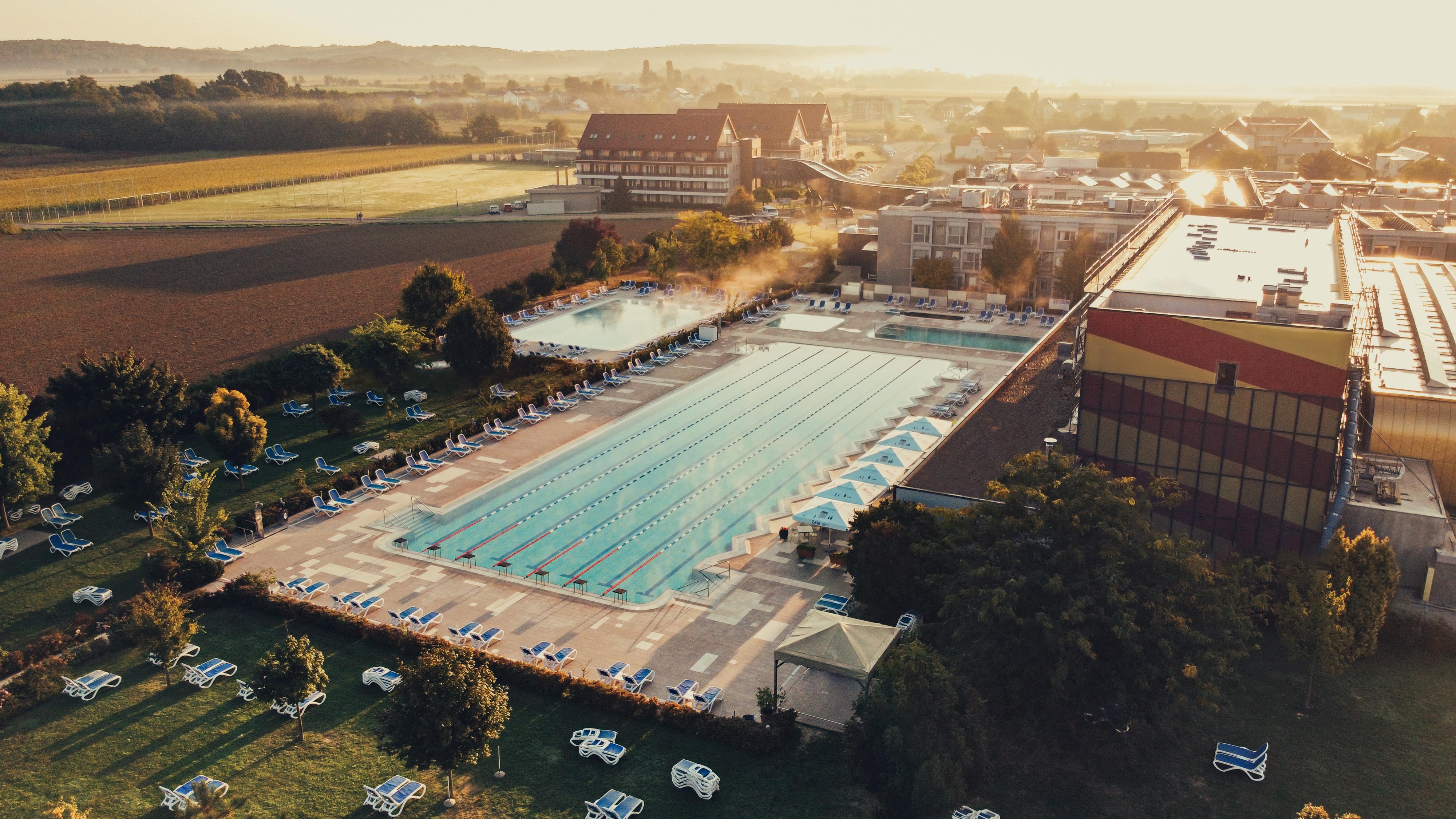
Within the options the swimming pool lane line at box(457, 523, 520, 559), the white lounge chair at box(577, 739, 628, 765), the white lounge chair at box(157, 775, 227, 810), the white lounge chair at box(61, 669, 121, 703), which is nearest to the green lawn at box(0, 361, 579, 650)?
the white lounge chair at box(61, 669, 121, 703)

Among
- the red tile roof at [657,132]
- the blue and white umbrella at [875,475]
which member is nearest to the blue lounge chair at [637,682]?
the blue and white umbrella at [875,475]

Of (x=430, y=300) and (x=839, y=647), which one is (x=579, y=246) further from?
(x=839, y=647)

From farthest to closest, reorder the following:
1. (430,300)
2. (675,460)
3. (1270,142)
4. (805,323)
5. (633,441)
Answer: (1270,142) → (805,323) → (430,300) → (633,441) → (675,460)

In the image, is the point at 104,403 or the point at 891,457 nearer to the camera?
the point at 104,403

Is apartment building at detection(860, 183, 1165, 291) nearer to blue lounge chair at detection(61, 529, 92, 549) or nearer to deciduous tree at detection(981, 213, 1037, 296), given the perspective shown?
deciduous tree at detection(981, 213, 1037, 296)

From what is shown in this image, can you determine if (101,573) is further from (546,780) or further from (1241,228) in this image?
(1241,228)

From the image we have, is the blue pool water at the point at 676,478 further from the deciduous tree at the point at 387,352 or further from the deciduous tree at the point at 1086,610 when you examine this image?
the deciduous tree at the point at 1086,610

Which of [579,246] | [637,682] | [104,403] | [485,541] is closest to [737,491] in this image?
→ [485,541]
